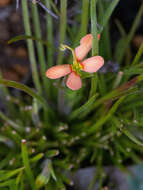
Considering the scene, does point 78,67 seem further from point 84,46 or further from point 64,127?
point 64,127

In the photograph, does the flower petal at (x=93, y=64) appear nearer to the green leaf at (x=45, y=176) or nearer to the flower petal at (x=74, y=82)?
the flower petal at (x=74, y=82)

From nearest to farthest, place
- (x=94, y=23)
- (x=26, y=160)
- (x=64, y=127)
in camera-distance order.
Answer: (x=94, y=23), (x=26, y=160), (x=64, y=127)

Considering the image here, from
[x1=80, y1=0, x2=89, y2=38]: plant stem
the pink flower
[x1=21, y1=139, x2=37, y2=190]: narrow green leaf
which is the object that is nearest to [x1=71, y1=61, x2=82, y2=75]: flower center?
the pink flower

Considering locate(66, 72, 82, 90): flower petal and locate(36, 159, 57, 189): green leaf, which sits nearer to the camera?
locate(66, 72, 82, 90): flower petal

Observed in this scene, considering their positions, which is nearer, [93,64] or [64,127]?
[93,64]

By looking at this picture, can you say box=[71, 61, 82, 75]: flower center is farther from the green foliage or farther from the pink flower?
the green foliage

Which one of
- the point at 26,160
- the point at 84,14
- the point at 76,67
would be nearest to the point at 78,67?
the point at 76,67

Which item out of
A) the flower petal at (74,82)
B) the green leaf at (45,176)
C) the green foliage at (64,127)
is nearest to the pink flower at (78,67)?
the flower petal at (74,82)

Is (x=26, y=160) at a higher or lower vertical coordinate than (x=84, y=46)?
lower
